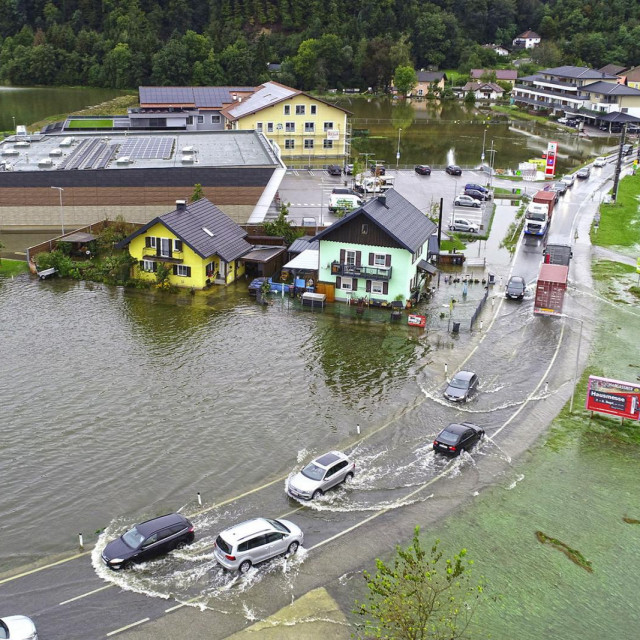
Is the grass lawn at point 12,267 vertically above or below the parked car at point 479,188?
below

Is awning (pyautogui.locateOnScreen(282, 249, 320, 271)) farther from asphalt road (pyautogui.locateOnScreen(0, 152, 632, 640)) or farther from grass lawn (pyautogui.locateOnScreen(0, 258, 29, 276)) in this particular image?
grass lawn (pyautogui.locateOnScreen(0, 258, 29, 276))

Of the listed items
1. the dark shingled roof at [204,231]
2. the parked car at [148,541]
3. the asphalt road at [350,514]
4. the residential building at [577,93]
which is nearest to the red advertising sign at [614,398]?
the asphalt road at [350,514]

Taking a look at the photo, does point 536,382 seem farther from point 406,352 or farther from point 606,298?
point 606,298

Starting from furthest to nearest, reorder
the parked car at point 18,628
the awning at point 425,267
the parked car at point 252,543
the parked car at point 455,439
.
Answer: the awning at point 425,267
the parked car at point 455,439
the parked car at point 252,543
the parked car at point 18,628

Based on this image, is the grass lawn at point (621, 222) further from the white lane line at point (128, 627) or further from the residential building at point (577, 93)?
the white lane line at point (128, 627)

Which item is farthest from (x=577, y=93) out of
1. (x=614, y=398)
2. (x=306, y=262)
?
(x=614, y=398)

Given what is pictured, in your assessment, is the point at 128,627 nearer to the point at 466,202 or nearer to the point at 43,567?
the point at 43,567
